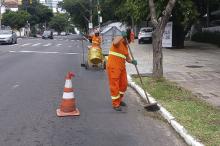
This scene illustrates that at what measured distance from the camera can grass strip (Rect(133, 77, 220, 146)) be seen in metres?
7.48

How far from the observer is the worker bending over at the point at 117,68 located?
32.8 feet

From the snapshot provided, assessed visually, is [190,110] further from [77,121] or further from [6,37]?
[6,37]

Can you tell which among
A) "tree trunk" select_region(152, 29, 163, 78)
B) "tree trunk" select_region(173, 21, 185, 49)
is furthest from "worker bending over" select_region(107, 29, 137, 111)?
"tree trunk" select_region(173, 21, 185, 49)

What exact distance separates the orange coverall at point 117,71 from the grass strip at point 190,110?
93 cm

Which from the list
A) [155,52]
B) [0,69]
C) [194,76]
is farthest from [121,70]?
[0,69]

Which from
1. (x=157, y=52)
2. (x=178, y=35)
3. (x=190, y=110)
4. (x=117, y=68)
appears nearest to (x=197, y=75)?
(x=157, y=52)

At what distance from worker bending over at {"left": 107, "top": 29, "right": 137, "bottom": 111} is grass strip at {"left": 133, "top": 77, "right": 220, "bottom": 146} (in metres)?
0.93

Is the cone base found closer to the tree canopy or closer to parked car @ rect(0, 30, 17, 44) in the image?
parked car @ rect(0, 30, 17, 44)

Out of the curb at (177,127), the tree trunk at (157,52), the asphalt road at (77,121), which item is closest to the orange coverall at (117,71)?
the asphalt road at (77,121)

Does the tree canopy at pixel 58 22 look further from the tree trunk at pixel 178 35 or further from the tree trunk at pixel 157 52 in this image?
the tree trunk at pixel 157 52

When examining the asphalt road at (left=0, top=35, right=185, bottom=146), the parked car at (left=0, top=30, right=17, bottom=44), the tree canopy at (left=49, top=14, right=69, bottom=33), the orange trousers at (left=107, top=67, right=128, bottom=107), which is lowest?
the asphalt road at (left=0, top=35, right=185, bottom=146)

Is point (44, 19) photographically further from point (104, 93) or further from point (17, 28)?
point (104, 93)

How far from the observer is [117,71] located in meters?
9.99

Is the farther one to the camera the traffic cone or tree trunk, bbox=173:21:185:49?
tree trunk, bbox=173:21:185:49
